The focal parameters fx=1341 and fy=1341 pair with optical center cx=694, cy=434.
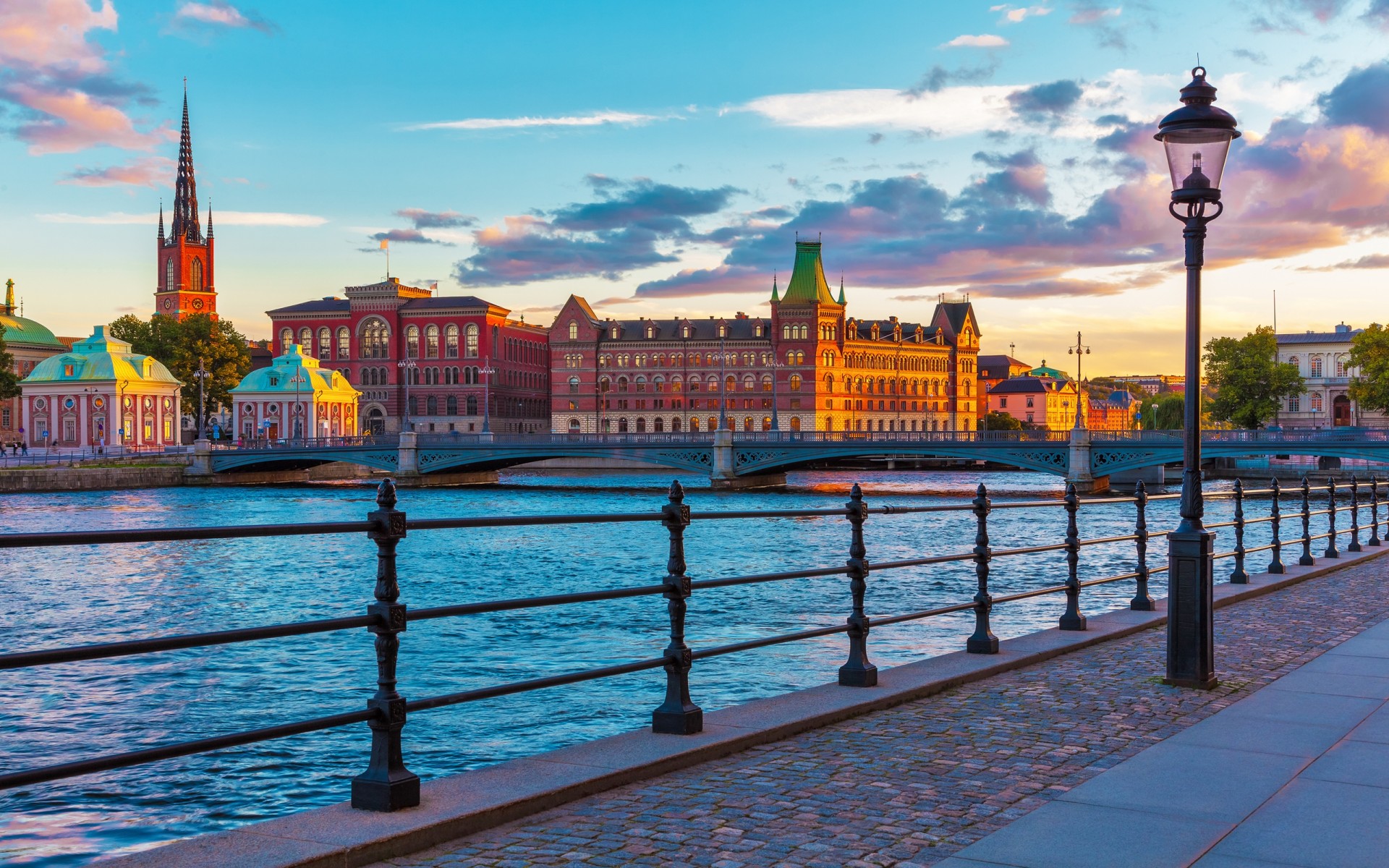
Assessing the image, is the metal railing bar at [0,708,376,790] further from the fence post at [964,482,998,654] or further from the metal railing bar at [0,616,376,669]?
the fence post at [964,482,998,654]

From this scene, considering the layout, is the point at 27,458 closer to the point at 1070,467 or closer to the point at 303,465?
the point at 303,465

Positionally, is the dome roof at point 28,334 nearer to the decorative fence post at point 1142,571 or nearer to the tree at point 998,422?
the tree at point 998,422

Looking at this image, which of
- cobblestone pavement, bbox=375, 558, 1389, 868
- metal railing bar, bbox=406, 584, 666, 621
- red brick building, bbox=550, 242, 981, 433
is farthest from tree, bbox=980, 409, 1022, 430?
metal railing bar, bbox=406, 584, 666, 621

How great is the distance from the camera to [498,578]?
31.5 m

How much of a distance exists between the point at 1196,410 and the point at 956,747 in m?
3.14

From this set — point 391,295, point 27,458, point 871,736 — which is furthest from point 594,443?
point 871,736

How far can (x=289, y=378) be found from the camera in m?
107

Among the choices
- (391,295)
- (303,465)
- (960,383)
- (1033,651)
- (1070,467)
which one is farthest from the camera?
(960,383)

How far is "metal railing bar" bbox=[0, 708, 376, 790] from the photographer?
4059 millimetres

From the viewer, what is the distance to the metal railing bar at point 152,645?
4.01 m

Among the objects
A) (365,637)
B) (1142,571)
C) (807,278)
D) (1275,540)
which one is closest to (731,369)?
(807,278)

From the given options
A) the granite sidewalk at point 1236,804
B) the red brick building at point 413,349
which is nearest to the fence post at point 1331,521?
the granite sidewalk at point 1236,804

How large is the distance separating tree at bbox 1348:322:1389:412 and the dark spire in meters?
112

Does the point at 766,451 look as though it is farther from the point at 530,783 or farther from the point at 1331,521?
the point at 530,783
